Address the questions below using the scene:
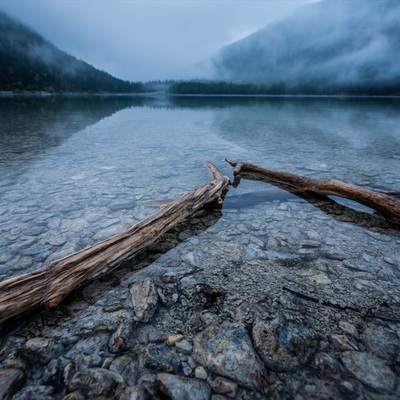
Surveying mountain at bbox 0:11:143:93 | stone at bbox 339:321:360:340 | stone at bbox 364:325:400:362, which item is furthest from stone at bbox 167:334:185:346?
mountain at bbox 0:11:143:93

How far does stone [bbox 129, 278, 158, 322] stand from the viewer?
245 cm

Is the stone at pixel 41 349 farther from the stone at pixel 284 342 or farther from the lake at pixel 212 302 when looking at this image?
the stone at pixel 284 342

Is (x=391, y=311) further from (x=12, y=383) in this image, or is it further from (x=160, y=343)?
(x=12, y=383)

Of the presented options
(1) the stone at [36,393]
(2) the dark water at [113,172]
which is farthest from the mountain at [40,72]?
(1) the stone at [36,393]

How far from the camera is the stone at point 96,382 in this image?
5.76 feet

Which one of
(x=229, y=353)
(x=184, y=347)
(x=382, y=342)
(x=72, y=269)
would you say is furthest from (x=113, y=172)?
(x=382, y=342)

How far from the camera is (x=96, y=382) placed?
5.93ft

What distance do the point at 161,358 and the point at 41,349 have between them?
101cm

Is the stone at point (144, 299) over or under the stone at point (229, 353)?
under

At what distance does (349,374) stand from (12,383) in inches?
98.5

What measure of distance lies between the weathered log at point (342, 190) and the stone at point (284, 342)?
10.8 ft

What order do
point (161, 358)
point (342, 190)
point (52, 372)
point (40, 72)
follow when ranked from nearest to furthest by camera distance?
point (52, 372) → point (161, 358) → point (342, 190) → point (40, 72)

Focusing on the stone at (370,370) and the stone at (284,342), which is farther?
the stone at (284,342)

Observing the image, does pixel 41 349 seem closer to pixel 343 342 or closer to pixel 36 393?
pixel 36 393
